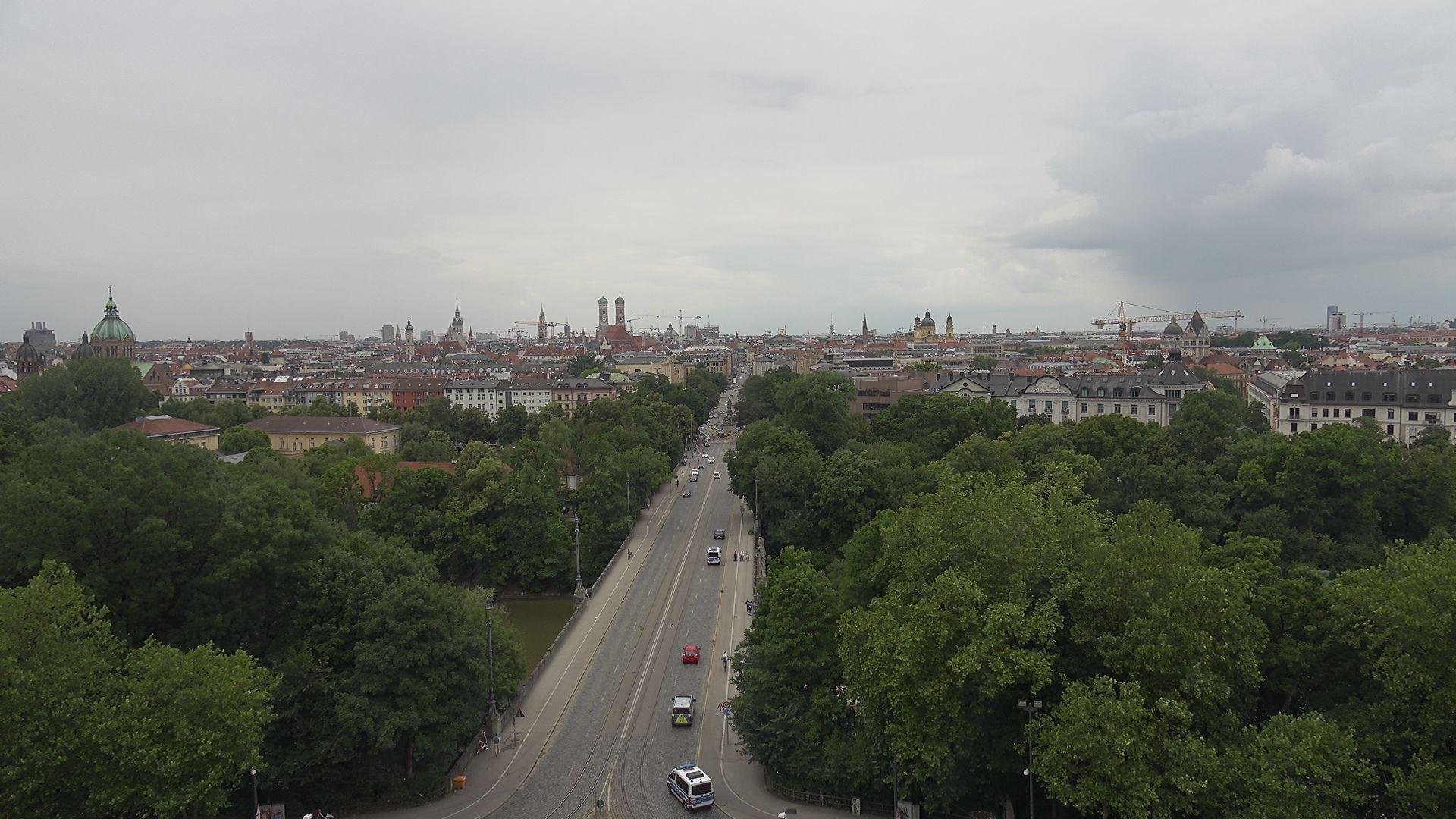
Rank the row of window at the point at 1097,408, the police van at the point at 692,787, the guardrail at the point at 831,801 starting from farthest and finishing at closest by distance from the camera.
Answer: the row of window at the point at 1097,408 → the guardrail at the point at 831,801 → the police van at the point at 692,787

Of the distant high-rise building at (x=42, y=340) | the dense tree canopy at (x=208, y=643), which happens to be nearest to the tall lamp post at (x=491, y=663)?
the dense tree canopy at (x=208, y=643)

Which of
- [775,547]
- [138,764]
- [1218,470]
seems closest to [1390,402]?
[1218,470]

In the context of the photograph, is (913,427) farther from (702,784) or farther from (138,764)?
(138,764)

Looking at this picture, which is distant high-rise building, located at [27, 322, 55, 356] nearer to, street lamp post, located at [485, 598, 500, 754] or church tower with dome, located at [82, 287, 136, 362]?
church tower with dome, located at [82, 287, 136, 362]

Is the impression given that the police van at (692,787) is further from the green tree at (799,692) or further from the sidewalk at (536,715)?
the sidewalk at (536,715)

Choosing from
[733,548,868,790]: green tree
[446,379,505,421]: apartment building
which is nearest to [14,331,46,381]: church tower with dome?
[446,379,505,421]: apartment building

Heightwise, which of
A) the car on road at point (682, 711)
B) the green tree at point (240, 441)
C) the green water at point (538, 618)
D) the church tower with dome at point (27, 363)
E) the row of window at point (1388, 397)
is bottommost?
the green water at point (538, 618)
